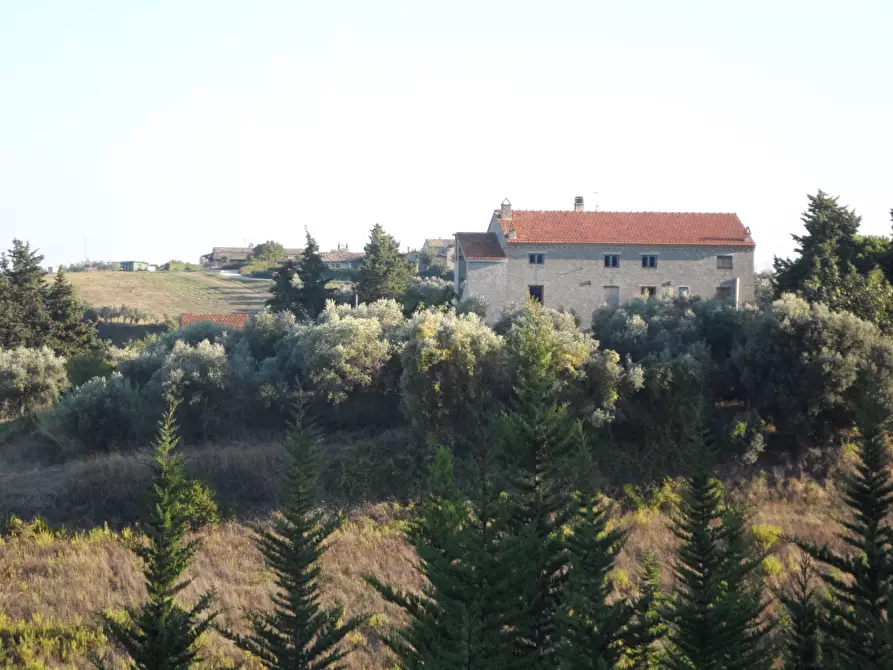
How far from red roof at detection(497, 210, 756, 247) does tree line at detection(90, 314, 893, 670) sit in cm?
2489

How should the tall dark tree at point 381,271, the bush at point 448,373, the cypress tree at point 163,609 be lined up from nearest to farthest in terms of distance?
the cypress tree at point 163,609 → the bush at point 448,373 → the tall dark tree at point 381,271

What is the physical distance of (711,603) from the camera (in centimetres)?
1711

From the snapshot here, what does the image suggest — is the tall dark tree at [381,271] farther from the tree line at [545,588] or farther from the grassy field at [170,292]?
the tree line at [545,588]

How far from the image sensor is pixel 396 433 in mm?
35594

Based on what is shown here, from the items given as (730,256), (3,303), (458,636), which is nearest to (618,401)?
(730,256)

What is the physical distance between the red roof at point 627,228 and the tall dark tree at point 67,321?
2437 cm

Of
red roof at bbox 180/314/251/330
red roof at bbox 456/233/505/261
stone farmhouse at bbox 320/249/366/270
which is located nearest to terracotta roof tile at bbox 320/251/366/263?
stone farmhouse at bbox 320/249/366/270

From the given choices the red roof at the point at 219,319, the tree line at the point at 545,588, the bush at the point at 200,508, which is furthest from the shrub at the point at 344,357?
the red roof at the point at 219,319

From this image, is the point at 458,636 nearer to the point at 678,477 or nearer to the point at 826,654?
the point at 826,654

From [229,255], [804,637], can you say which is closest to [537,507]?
[804,637]

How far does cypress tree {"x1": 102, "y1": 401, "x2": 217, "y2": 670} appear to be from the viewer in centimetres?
1733

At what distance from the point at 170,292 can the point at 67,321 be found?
1263 inches

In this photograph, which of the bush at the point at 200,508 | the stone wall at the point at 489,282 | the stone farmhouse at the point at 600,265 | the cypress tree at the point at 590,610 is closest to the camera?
the cypress tree at the point at 590,610

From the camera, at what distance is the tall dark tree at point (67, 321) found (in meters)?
52.6
